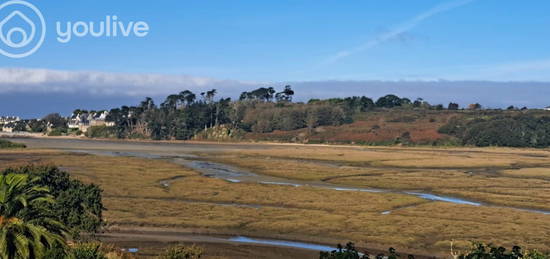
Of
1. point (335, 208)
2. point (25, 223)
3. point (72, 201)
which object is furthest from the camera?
point (335, 208)

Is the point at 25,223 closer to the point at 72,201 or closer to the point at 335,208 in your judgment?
the point at 72,201

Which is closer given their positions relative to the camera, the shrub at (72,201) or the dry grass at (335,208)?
the shrub at (72,201)

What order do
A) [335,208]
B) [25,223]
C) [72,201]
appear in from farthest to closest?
[335,208] < [72,201] < [25,223]

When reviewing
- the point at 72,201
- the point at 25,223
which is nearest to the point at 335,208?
the point at 72,201

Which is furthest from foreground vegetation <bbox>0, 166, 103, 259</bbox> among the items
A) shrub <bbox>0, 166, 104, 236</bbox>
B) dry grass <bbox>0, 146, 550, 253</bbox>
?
dry grass <bbox>0, 146, 550, 253</bbox>

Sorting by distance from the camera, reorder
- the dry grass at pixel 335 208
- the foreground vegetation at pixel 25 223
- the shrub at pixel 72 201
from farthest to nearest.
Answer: the dry grass at pixel 335 208, the shrub at pixel 72 201, the foreground vegetation at pixel 25 223

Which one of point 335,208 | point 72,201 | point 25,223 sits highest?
point 25,223

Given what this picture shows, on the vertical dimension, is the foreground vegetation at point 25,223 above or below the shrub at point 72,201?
above

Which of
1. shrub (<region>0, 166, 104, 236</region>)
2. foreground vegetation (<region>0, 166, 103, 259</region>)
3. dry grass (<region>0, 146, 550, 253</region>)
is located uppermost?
foreground vegetation (<region>0, 166, 103, 259</region>)

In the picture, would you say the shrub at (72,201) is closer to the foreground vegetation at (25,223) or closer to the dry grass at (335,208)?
the dry grass at (335,208)

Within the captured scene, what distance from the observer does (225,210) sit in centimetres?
5078

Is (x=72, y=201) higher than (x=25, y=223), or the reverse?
(x=25, y=223)

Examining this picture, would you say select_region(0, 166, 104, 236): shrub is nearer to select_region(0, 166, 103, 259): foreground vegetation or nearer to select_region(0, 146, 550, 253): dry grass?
select_region(0, 146, 550, 253): dry grass

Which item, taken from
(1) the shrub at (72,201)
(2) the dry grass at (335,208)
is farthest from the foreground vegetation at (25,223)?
(2) the dry grass at (335,208)
